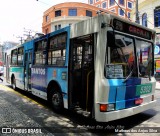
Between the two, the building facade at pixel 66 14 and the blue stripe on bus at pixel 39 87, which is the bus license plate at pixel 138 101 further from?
the building facade at pixel 66 14

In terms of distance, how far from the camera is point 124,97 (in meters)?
4.81

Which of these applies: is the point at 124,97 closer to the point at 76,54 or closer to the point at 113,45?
the point at 113,45

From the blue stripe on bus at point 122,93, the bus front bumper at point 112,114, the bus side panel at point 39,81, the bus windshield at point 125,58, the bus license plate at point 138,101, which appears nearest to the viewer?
the bus front bumper at point 112,114

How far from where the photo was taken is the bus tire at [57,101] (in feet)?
20.4

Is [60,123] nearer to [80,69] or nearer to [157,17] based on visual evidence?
[80,69]

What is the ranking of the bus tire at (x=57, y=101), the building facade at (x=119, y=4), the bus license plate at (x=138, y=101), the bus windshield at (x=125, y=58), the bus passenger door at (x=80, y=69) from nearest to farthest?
1. the bus windshield at (x=125, y=58)
2. the bus license plate at (x=138, y=101)
3. the bus passenger door at (x=80, y=69)
4. the bus tire at (x=57, y=101)
5. the building facade at (x=119, y=4)

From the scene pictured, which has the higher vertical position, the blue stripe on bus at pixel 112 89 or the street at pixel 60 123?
the blue stripe on bus at pixel 112 89

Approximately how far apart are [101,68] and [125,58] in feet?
2.72

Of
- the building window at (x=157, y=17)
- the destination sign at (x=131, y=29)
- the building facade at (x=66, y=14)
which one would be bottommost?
the destination sign at (x=131, y=29)

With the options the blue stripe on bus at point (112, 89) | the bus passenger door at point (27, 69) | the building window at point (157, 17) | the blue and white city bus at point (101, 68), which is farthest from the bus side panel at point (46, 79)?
the building window at point (157, 17)

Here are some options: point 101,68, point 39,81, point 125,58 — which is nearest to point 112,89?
point 101,68

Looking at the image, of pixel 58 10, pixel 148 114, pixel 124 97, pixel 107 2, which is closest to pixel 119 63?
pixel 124 97

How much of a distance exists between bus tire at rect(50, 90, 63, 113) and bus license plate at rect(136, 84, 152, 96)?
7.89 feet

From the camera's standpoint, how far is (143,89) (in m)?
5.44
